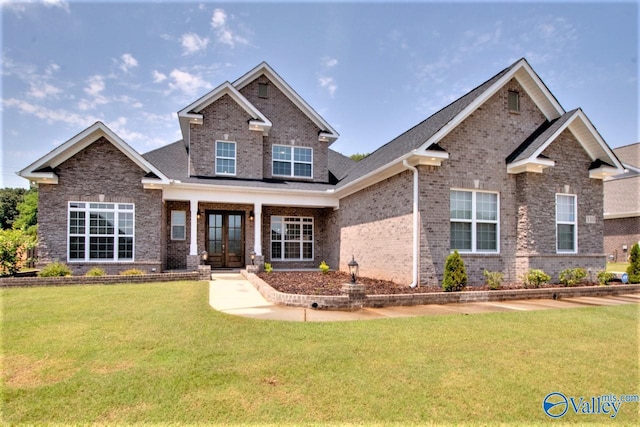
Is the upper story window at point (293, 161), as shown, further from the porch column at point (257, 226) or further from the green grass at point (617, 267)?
the green grass at point (617, 267)

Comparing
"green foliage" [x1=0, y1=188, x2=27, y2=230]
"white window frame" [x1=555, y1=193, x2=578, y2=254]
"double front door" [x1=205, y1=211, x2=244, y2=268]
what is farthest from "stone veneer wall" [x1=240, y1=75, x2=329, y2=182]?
"green foliage" [x1=0, y1=188, x2=27, y2=230]

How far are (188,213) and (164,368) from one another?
42.7ft

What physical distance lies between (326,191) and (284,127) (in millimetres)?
4410

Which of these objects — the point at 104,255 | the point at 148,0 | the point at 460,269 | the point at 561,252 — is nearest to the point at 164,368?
the point at 460,269

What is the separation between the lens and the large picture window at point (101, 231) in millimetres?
13656

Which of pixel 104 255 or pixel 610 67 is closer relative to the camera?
pixel 610 67

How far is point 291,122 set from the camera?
61.6 ft

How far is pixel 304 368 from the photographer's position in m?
4.39

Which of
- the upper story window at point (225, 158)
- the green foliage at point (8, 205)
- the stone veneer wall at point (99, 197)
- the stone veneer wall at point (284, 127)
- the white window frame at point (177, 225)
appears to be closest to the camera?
the stone veneer wall at point (99, 197)

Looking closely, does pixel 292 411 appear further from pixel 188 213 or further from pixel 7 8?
pixel 188 213

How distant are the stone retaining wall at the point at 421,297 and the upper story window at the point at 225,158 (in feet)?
25.9

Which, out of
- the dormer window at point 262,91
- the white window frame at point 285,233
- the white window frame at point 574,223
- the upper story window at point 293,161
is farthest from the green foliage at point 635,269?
the dormer window at point 262,91

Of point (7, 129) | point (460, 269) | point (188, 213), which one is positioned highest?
point (7, 129)

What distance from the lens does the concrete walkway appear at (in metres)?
7.30
